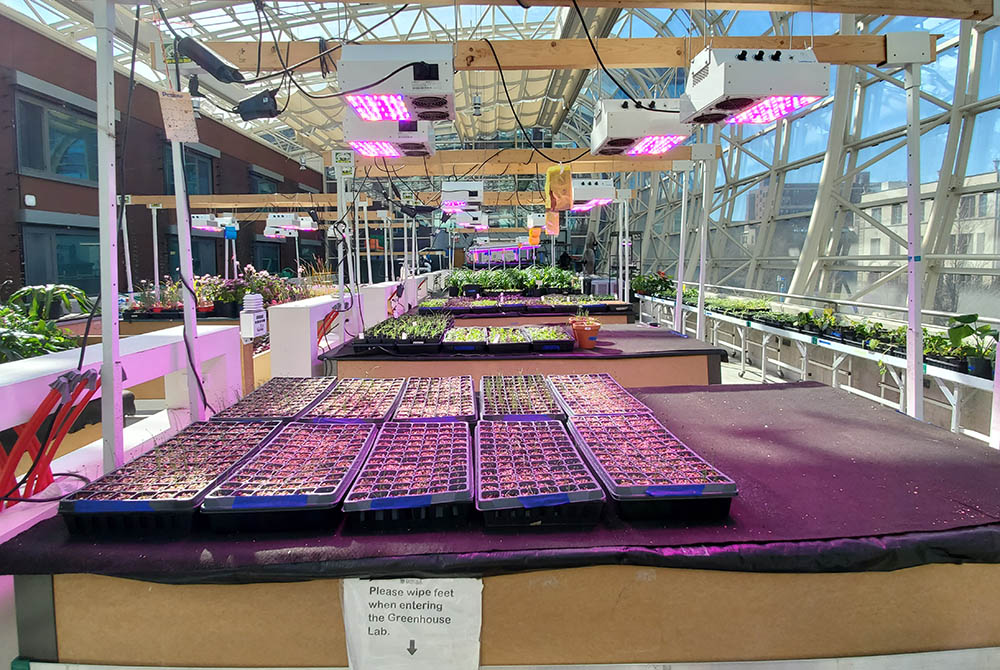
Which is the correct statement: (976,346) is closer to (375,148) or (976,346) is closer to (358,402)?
(358,402)

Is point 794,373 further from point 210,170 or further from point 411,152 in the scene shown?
point 210,170

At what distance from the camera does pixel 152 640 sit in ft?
4.13

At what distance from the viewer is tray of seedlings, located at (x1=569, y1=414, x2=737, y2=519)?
53.0 inches

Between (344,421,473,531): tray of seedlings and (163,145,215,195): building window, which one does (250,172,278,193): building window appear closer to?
(163,145,215,195): building window

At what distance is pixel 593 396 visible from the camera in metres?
2.37

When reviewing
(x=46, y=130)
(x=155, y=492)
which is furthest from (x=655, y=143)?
(x=46, y=130)

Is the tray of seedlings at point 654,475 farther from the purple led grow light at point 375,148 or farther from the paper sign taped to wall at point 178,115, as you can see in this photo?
the purple led grow light at point 375,148

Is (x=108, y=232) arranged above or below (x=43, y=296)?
above

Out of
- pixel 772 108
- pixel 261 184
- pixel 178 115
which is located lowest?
pixel 178 115

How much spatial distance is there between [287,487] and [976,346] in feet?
14.1

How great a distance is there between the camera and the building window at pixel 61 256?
9.57 m

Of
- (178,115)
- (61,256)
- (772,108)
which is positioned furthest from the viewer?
(61,256)

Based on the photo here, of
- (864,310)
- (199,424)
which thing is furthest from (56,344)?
(864,310)

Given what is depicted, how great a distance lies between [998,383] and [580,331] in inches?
94.6
